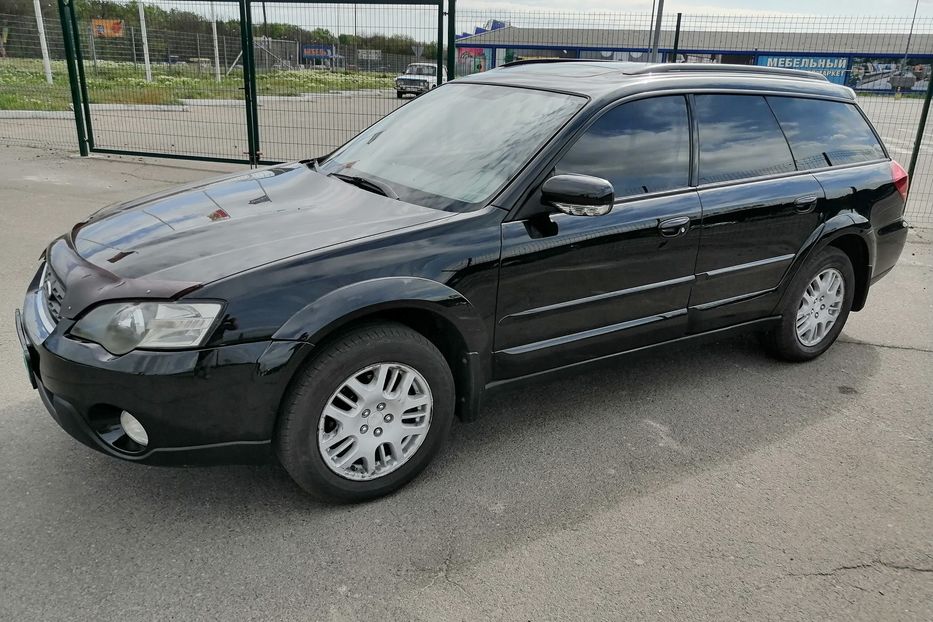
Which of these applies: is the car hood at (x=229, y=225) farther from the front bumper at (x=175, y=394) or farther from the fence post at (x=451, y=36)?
the fence post at (x=451, y=36)

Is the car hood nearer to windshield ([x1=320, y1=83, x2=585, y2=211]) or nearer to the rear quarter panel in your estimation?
windshield ([x1=320, y1=83, x2=585, y2=211])

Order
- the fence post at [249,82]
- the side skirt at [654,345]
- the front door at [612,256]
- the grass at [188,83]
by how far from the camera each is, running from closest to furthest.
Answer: the front door at [612,256] → the side skirt at [654,345] → the grass at [188,83] → the fence post at [249,82]

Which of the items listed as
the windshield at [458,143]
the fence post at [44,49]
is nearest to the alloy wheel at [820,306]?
the windshield at [458,143]

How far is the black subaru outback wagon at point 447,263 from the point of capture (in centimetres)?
257

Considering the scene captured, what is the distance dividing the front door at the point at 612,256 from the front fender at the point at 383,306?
18 centimetres

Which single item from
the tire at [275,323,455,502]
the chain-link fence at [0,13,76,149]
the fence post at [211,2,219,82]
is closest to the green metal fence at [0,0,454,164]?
the fence post at [211,2,219,82]

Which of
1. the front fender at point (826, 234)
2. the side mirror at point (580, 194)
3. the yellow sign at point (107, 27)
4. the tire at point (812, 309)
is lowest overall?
the tire at point (812, 309)

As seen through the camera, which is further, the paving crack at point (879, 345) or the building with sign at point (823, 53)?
the building with sign at point (823, 53)

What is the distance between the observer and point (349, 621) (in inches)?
93.3

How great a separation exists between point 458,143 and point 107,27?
9423 millimetres

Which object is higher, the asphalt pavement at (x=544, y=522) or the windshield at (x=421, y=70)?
the windshield at (x=421, y=70)

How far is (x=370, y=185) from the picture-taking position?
3512 mm

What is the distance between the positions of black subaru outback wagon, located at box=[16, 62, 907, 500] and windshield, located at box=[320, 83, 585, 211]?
16mm

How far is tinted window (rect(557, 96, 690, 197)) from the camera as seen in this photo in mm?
3393
